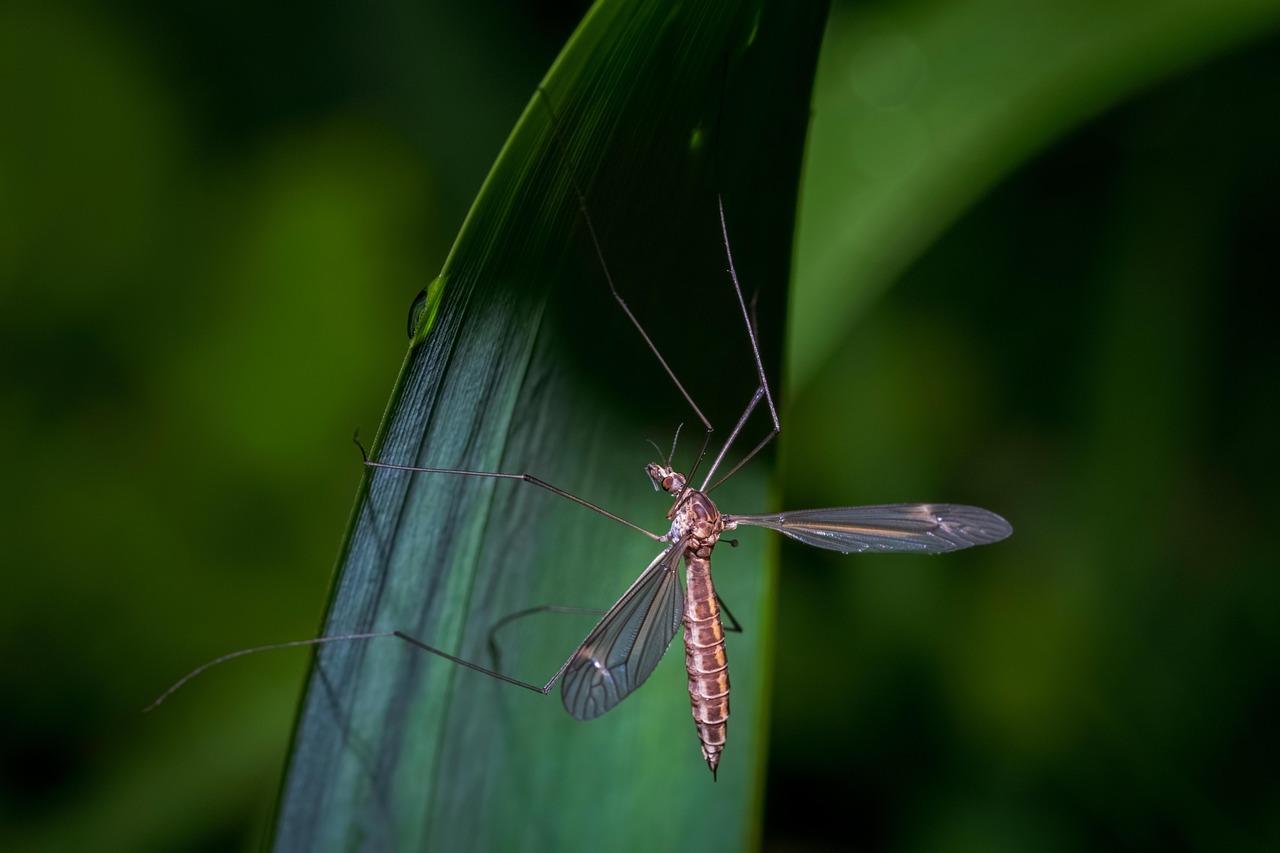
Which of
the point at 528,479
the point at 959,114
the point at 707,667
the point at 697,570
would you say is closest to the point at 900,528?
the point at 697,570

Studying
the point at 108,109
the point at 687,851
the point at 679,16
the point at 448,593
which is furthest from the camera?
the point at 108,109

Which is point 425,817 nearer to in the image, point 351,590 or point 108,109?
point 351,590

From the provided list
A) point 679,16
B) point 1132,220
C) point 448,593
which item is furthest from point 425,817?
point 1132,220

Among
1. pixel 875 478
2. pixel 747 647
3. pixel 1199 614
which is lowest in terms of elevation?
pixel 747 647

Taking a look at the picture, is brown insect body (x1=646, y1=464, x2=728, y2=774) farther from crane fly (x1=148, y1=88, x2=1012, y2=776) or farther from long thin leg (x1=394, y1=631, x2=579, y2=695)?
long thin leg (x1=394, y1=631, x2=579, y2=695)

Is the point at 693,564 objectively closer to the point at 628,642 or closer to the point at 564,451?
the point at 628,642

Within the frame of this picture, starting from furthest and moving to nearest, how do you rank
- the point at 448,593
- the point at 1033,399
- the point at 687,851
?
the point at 1033,399, the point at 687,851, the point at 448,593

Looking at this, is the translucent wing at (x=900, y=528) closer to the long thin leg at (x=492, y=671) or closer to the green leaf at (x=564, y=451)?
the green leaf at (x=564, y=451)
